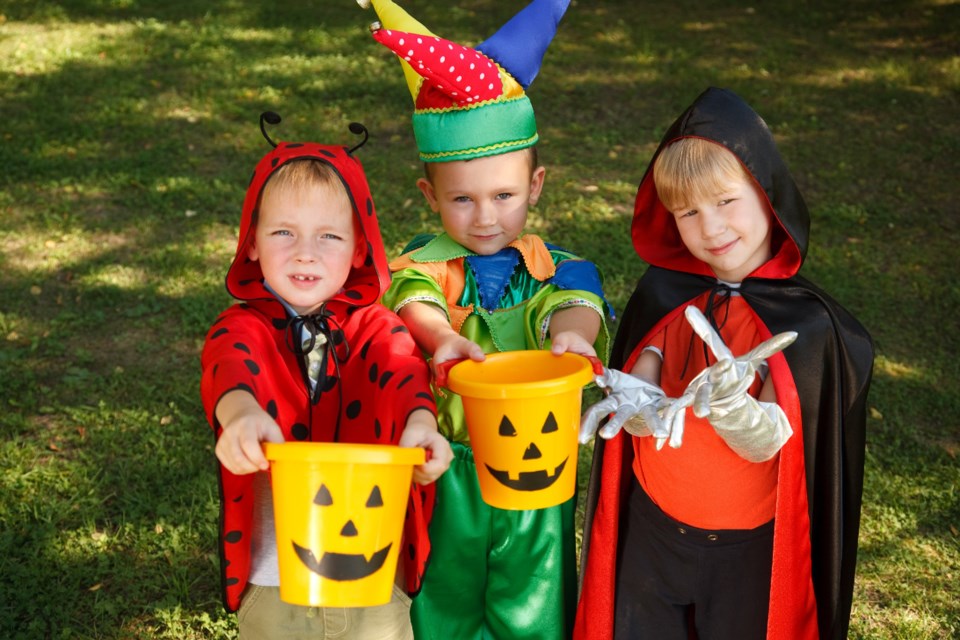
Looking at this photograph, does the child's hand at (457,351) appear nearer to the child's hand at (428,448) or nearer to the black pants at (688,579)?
the child's hand at (428,448)

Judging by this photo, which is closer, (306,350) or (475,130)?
(306,350)

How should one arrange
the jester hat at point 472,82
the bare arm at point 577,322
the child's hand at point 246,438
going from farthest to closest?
the bare arm at point 577,322 → the jester hat at point 472,82 → the child's hand at point 246,438

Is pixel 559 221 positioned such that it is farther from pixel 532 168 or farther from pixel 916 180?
pixel 532 168

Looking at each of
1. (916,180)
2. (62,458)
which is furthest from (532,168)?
(916,180)

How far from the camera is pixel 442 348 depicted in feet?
8.36

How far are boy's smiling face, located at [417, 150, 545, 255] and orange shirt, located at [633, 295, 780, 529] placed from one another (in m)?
0.61

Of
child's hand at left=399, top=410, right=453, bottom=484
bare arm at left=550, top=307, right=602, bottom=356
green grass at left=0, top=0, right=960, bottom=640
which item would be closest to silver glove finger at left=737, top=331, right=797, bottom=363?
bare arm at left=550, top=307, right=602, bottom=356

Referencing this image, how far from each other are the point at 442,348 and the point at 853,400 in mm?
1171

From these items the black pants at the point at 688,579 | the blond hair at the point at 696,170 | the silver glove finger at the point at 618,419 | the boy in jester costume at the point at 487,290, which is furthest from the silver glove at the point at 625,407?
the blond hair at the point at 696,170

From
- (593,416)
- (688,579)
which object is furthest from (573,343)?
(688,579)

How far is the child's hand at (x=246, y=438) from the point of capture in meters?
2.05

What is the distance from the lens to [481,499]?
9.62ft

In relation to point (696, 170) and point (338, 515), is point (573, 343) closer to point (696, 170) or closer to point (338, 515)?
point (696, 170)

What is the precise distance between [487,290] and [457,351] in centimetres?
41
